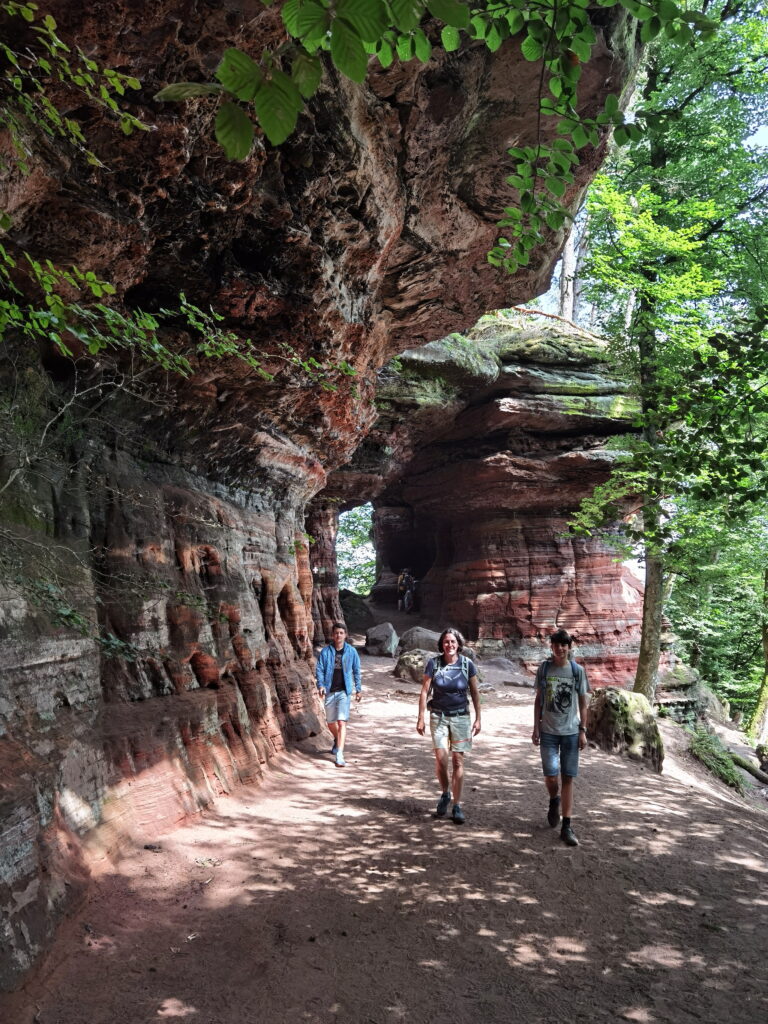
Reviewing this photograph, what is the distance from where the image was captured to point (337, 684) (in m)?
8.56

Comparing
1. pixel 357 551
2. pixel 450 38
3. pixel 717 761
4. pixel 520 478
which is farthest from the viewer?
pixel 357 551

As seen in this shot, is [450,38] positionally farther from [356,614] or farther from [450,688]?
[356,614]

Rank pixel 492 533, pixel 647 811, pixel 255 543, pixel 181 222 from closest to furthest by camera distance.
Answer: pixel 181 222
pixel 647 811
pixel 255 543
pixel 492 533

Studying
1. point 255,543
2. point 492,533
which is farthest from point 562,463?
point 255,543

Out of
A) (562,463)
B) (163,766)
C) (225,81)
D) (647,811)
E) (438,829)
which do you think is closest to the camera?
(225,81)

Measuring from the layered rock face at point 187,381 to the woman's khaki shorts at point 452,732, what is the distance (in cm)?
226

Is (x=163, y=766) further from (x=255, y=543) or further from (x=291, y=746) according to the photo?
(x=255, y=543)

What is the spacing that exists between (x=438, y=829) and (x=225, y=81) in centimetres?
624

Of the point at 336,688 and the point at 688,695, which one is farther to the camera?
the point at 688,695

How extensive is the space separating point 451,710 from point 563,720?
3.62ft

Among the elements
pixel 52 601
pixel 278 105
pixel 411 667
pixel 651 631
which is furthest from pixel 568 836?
pixel 411 667

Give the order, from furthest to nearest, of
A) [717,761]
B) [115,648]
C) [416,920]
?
[717,761] → [115,648] → [416,920]

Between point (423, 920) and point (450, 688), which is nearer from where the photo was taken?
point (423, 920)

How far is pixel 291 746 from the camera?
8727 mm
